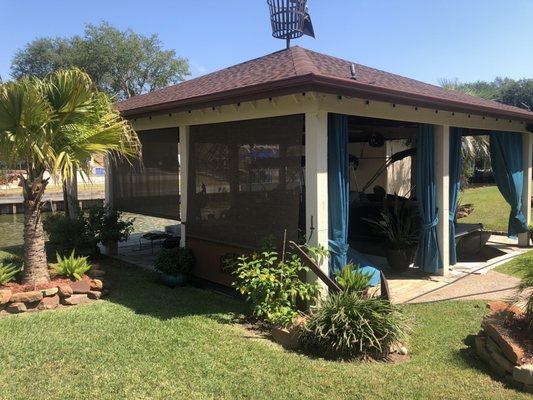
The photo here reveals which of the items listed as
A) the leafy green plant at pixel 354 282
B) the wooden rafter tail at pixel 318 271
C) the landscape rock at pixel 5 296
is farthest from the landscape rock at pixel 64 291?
the leafy green plant at pixel 354 282

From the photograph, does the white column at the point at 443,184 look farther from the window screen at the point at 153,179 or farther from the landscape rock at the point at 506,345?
the window screen at the point at 153,179

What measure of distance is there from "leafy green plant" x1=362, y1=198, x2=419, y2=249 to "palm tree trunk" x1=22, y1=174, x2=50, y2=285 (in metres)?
5.25

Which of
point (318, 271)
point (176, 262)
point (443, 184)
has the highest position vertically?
point (443, 184)

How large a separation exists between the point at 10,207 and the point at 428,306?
2447cm

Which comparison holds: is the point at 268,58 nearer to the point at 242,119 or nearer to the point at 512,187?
the point at 242,119

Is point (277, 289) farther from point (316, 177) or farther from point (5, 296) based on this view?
point (5, 296)

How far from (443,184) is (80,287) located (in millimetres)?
5871

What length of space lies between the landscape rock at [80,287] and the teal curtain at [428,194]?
536cm

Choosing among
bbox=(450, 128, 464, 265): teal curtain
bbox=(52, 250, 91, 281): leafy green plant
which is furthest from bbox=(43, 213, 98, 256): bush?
bbox=(450, 128, 464, 265): teal curtain

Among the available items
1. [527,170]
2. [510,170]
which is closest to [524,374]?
[510,170]

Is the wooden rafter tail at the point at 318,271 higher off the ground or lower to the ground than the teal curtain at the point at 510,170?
lower

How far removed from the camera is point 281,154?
19.5 ft

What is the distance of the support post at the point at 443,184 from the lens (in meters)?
7.78

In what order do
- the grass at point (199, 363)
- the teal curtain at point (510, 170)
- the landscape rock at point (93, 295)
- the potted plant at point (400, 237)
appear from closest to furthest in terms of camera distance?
the grass at point (199, 363) < the landscape rock at point (93, 295) < the potted plant at point (400, 237) < the teal curtain at point (510, 170)
